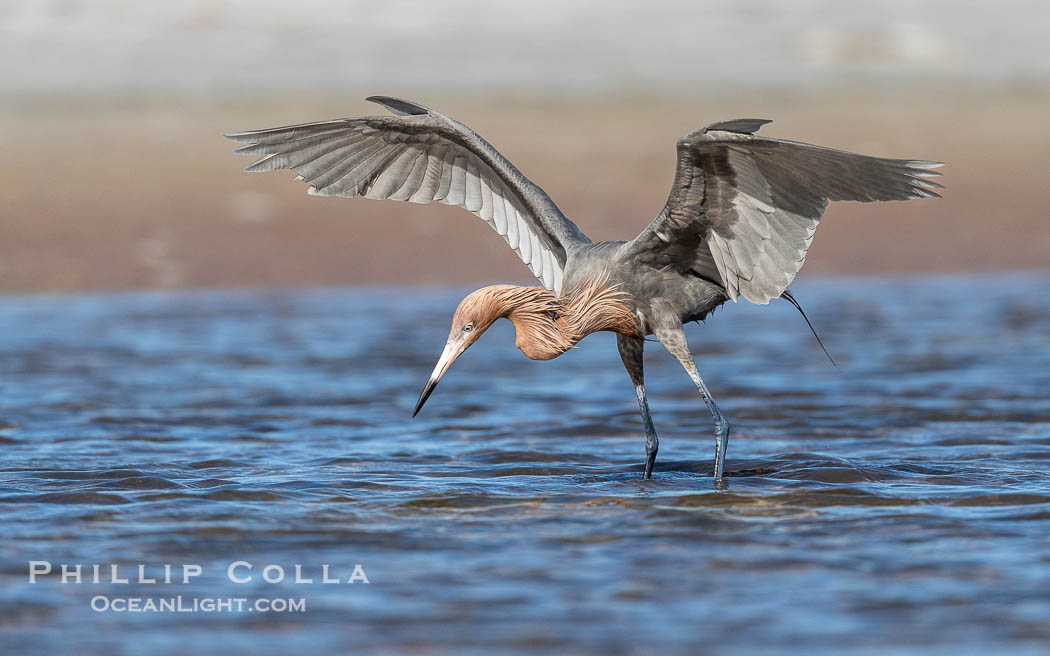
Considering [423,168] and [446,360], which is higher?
[423,168]

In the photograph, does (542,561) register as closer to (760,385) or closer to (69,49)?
(760,385)

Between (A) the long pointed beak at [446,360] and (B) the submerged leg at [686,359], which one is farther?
(B) the submerged leg at [686,359]

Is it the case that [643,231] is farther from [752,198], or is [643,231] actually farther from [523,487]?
[523,487]

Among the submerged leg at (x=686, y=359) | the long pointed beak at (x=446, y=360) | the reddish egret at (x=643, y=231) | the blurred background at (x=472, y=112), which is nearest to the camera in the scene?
the reddish egret at (x=643, y=231)

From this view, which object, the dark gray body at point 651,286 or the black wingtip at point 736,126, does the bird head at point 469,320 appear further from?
the black wingtip at point 736,126

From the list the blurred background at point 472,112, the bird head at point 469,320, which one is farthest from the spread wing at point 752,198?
the blurred background at point 472,112

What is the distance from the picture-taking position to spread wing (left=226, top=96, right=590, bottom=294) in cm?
696

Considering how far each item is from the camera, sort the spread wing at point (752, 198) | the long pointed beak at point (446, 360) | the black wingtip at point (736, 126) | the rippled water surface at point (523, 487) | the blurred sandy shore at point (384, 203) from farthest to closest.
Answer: the blurred sandy shore at point (384, 203)
the long pointed beak at point (446, 360)
the spread wing at point (752, 198)
the black wingtip at point (736, 126)
the rippled water surface at point (523, 487)

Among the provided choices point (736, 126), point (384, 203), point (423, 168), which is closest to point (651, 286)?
point (736, 126)

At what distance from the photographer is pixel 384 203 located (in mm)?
14562

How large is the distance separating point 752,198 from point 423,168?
197cm

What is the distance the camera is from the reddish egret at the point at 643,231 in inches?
232

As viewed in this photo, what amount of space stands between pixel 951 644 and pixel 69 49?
17752 millimetres

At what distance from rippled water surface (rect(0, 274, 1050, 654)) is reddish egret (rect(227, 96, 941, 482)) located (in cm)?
73
